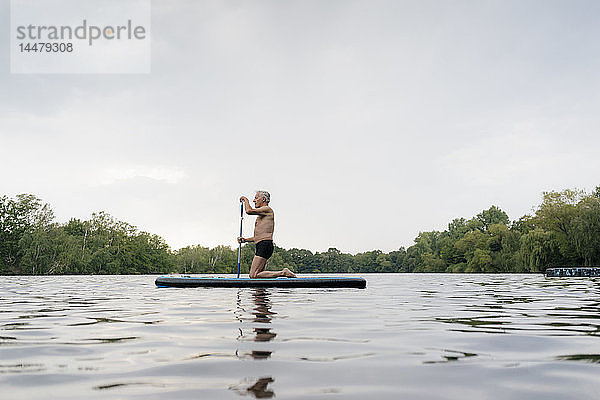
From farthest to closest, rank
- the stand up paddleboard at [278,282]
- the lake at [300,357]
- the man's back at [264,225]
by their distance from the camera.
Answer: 1. the man's back at [264,225]
2. the stand up paddleboard at [278,282]
3. the lake at [300,357]

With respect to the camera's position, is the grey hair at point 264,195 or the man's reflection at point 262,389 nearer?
the man's reflection at point 262,389

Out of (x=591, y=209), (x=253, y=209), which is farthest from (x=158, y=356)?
(x=591, y=209)

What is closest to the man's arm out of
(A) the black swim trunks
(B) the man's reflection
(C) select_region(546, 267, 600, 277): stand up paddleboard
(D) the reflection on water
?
(A) the black swim trunks

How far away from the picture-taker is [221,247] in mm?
90438

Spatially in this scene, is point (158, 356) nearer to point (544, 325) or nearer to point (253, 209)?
point (544, 325)

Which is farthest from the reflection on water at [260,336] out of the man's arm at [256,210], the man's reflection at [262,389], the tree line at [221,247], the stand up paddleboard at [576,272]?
the tree line at [221,247]

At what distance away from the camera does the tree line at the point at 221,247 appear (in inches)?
1687

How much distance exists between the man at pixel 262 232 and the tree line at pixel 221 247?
1447 inches

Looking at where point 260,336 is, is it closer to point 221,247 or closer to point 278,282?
point 278,282

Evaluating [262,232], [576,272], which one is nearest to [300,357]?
[262,232]

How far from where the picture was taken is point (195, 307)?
6344 millimetres

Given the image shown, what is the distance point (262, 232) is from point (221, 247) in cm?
8023

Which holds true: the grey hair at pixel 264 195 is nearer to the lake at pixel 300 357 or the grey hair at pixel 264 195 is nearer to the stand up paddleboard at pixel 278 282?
the stand up paddleboard at pixel 278 282

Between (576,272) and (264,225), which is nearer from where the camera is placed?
(264,225)
